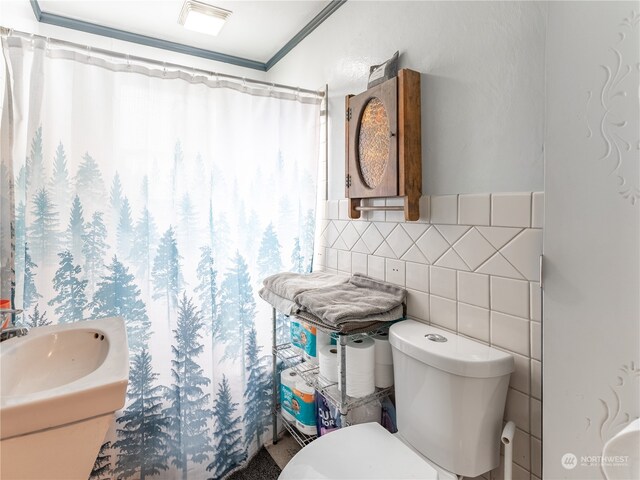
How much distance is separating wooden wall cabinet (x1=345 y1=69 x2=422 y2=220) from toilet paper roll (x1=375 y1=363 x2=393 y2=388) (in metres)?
→ 0.58

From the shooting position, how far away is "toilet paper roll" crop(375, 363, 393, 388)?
4.38 ft

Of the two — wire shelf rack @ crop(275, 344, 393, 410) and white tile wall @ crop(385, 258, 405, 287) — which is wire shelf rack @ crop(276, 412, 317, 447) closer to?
wire shelf rack @ crop(275, 344, 393, 410)

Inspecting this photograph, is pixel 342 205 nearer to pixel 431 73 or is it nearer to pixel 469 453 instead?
pixel 431 73

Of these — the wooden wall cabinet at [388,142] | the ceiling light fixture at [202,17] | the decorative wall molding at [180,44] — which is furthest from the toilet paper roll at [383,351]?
the ceiling light fixture at [202,17]

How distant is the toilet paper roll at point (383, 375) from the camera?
1335mm

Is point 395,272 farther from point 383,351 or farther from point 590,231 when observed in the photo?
point 590,231

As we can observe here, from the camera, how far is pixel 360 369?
131 centimetres

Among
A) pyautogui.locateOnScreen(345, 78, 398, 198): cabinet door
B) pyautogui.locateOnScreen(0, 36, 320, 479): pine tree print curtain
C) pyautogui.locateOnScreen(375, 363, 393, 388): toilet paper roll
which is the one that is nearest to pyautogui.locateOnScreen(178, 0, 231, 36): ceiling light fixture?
pyautogui.locateOnScreen(0, 36, 320, 479): pine tree print curtain

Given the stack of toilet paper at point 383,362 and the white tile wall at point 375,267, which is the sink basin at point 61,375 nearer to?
the stack of toilet paper at point 383,362

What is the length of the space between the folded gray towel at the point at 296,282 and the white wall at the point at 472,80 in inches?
24.4

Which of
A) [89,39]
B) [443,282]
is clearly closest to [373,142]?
[443,282]

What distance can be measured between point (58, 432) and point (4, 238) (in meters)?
0.90

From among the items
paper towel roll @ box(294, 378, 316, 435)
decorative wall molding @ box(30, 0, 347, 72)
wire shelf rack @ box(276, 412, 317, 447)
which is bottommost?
wire shelf rack @ box(276, 412, 317, 447)

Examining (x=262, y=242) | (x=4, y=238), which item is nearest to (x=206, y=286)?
(x=262, y=242)
